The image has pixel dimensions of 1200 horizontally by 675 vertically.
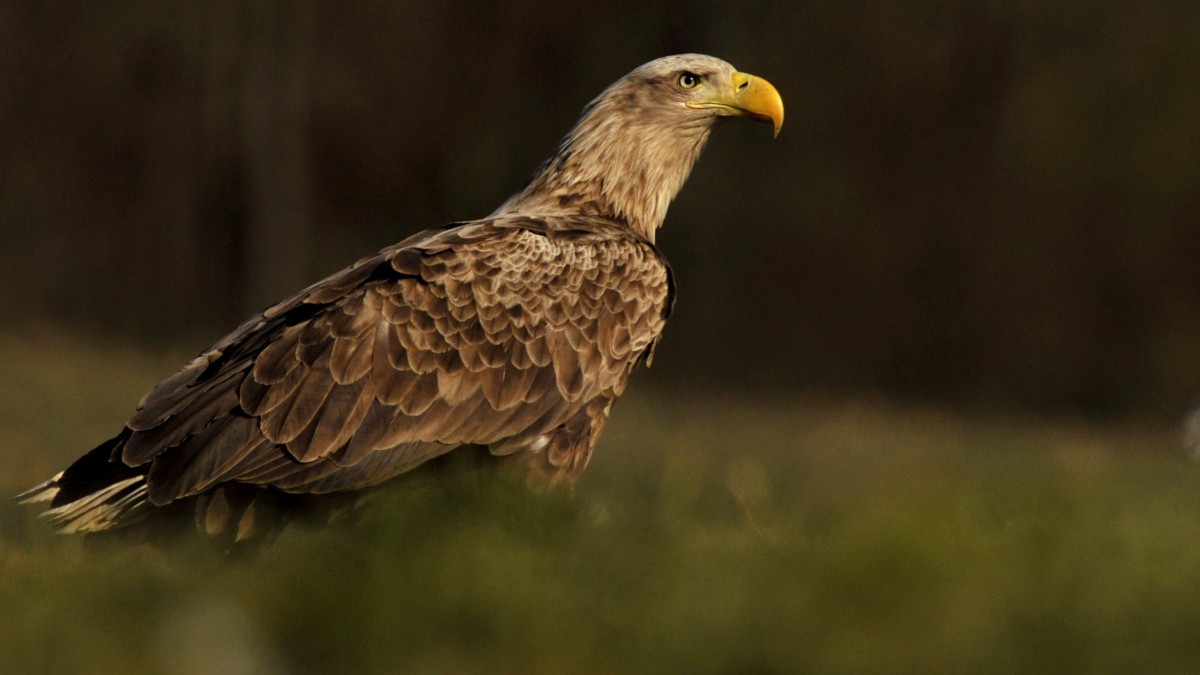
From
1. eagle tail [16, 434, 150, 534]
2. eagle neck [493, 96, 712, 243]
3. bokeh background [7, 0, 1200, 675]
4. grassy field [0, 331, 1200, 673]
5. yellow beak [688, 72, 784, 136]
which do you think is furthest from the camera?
bokeh background [7, 0, 1200, 675]

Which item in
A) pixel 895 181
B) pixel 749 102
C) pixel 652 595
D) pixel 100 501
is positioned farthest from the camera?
pixel 895 181

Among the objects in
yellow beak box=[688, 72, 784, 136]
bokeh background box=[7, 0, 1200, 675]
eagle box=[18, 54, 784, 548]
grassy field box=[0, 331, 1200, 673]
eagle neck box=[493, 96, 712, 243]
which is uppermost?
grassy field box=[0, 331, 1200, 673]

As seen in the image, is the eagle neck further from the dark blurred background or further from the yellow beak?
the dark blurred background

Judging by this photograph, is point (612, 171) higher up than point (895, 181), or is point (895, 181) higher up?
point (612, 171)

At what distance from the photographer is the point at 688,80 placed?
693 centimetres

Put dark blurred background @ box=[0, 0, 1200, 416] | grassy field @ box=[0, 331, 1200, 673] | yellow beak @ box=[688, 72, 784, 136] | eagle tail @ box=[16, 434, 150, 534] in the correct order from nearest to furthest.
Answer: grassy field @ box=[0, 331, 1200, 673] → eagle tail @ box=[16, 434, 150, 534] → yellow beak @ box=[688, 72, 784, 136] → dark blurred background @ box=[0, 0, 1200, 416]

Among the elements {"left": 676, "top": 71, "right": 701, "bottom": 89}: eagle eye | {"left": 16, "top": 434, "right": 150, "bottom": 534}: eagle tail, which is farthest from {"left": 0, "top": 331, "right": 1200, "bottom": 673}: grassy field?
{"left": 676, "top": 71, "right": 701, "bottom": 89}: eagle eye

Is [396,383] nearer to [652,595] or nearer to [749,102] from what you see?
[749,102]

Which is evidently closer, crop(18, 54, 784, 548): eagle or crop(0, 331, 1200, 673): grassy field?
crop(0, 331, 1200, 673): grassy field

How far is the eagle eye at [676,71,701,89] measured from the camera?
692cm

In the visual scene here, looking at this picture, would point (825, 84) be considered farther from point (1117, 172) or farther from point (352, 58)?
point (352, 58)

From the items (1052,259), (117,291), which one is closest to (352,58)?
(117,291)

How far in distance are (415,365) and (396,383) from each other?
9cm

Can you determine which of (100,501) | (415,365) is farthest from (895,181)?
(100,501)
